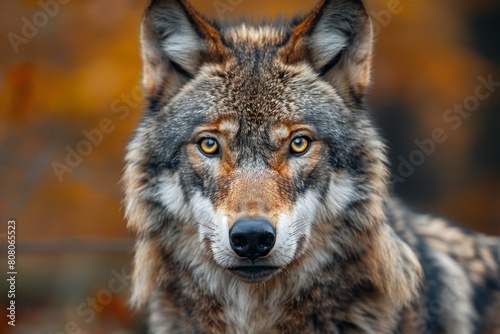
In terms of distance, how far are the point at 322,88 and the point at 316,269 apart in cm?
112

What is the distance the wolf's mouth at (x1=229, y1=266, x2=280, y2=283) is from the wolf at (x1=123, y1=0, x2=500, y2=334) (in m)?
0.01

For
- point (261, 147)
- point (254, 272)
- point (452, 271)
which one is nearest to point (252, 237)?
point (254, 272)

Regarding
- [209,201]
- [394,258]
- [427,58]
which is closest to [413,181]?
[427,58]

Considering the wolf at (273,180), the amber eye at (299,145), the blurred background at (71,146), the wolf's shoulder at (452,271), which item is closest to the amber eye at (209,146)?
the wolf at (273,180)

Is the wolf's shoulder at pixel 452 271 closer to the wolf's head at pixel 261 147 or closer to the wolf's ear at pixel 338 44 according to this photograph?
the wolf's head at pixel 261 147

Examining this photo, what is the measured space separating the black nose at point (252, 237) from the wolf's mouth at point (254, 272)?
0.47 feet

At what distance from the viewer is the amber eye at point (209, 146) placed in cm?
434

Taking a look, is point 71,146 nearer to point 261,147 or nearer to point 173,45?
point 173,45

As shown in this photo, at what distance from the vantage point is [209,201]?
4.25 meters

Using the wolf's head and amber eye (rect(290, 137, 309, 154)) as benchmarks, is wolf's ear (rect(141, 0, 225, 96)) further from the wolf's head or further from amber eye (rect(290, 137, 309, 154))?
amber eye (rect(290, 137, 309, 154))

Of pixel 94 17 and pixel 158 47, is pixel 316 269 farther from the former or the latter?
pixel 94 17

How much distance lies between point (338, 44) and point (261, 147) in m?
0.91

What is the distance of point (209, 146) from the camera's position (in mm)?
4352

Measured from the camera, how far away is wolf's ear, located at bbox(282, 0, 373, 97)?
4534 mm
